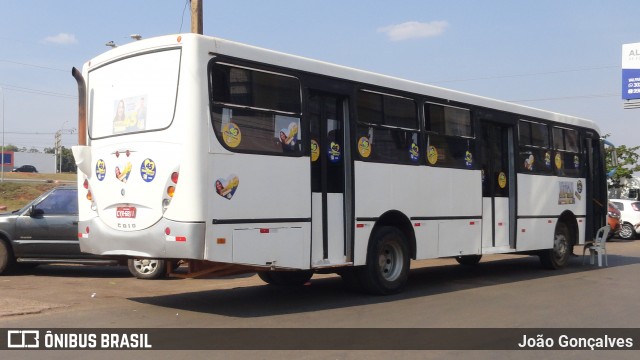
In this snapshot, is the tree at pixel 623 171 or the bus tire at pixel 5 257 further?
the tree at pixel 623 171

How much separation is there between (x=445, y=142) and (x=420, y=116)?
0.86 metres

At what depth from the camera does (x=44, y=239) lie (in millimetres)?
12367

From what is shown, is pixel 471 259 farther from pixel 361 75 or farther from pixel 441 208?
pixel 361 75

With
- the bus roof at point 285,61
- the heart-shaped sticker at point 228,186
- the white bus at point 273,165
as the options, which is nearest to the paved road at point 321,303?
the white bus at point 273,165

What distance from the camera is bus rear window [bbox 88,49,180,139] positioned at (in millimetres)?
8336

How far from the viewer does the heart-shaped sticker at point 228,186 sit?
8148mm

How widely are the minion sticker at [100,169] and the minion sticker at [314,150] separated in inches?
109

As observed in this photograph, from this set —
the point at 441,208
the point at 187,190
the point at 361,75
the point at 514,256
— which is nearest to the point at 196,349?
the point at 187,190

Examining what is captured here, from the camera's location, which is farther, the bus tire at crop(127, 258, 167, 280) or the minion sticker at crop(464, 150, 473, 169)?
the minion sticker at crop(464, 150, 473, 169)

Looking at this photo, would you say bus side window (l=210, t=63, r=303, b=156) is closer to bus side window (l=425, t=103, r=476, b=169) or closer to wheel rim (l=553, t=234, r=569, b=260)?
bus side window (l=425, t=103, r=476, b=169)

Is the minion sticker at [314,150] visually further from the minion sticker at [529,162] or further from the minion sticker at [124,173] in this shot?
the minion sticker at [529,162]

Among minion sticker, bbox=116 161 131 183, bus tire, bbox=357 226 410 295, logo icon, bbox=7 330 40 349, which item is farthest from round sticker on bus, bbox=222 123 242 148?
logo icon, bbox=7 330 40 349

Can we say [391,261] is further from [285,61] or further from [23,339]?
[23,339]

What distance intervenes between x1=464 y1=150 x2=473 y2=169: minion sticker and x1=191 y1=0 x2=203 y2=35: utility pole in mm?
7031
